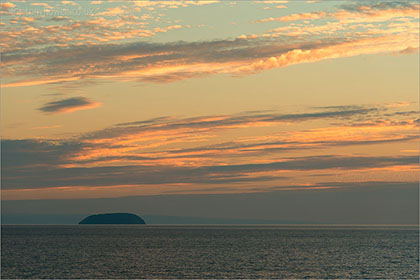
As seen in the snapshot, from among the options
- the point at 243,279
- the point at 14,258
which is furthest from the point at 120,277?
the point at 14,258

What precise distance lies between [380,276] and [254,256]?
46.8 m

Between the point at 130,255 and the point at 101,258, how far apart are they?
11650mm

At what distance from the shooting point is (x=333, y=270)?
397 ft

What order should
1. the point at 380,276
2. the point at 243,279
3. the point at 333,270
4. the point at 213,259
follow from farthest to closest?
the point at 213,259, the point at 333,270, the point at 380,276, the point at 243,279

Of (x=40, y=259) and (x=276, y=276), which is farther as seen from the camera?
(x=40, y=259)

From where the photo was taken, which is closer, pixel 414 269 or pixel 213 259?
pixel 414 269

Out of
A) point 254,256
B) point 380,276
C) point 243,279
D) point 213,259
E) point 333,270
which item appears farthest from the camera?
point 254,256

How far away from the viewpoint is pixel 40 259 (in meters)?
145

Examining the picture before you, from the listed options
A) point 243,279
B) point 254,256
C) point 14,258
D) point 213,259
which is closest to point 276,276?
point 243,279

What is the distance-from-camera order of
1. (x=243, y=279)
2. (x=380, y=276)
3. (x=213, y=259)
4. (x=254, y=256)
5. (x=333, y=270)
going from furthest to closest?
(x=254, y=256) → (x=213, y=259) → (x=333, y=270) → (x=380, y=276) → (x=243, y=279)

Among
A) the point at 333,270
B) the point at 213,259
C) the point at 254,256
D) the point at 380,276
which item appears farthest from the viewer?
the point at 254,256

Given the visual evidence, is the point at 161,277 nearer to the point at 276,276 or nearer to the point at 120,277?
the point at 120,277

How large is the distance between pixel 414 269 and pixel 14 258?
9029 cm

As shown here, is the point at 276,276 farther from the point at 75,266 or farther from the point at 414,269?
the point at 75,266
